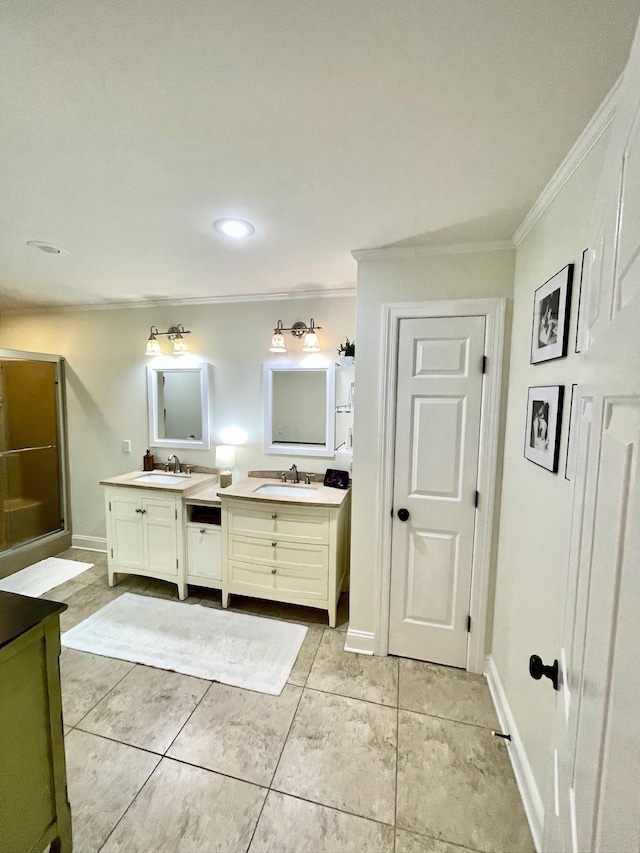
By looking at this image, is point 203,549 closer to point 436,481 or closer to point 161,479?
point 161,479

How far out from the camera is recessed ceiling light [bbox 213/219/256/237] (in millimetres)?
1666

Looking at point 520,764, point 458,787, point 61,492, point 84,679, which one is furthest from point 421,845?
point 61,492

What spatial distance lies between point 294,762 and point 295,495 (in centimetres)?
140

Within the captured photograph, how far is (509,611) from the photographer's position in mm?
1694

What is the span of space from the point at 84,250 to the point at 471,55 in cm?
217

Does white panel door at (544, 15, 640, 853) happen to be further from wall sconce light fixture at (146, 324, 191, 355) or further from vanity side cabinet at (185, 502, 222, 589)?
wall sconce light fixture at (146, 324, 191, 355)

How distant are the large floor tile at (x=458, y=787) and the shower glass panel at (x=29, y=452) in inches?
143

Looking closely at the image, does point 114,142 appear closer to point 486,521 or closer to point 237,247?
point 237,247

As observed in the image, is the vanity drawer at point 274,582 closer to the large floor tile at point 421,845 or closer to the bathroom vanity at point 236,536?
the bathroom vanity at point 236,536

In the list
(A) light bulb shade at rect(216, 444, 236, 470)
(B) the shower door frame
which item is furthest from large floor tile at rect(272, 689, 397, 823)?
(B) the shower door frame

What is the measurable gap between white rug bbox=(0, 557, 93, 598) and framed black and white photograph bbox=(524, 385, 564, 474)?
3603 millimetres

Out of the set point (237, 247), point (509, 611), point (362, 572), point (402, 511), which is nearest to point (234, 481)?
point (362, 572)

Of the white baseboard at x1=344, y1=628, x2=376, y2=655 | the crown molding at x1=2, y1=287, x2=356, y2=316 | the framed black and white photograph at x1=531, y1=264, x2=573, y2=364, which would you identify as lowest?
the white baseboard at x1=344, y1=628, x2=376, y2=655

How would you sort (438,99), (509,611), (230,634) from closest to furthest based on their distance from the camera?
(438,99) < (509,611) < (230,634)
